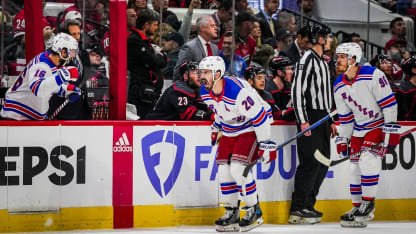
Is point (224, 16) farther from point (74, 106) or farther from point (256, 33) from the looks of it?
point (74, 106)

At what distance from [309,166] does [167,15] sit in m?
2.54

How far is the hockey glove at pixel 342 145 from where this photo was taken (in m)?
6.92

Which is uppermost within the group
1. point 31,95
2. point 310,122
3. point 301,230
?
point 31,95

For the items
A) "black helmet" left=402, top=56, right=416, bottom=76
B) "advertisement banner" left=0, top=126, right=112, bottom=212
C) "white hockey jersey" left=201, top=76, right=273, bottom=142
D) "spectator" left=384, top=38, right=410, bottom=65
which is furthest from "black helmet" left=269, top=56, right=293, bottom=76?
"spectator" left=384, top=38, right=410, bottom=65

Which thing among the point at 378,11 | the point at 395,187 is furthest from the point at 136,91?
the point at 378,11

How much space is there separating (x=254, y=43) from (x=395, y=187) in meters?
2.46

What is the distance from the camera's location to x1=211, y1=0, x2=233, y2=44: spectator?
337 inches

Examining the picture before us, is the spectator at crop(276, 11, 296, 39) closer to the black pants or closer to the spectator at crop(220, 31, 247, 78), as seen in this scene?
the spectator at crop(220, 31, 247, 78)

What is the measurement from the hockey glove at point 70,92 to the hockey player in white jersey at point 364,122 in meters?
2.42

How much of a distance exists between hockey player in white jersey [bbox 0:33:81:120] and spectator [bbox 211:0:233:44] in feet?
8.09

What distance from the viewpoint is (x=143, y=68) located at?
24.6 feet

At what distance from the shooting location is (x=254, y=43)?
870 cm

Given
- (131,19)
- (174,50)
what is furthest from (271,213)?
(131,19)

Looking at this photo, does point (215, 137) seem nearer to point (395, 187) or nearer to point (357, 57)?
point (357, 57)
